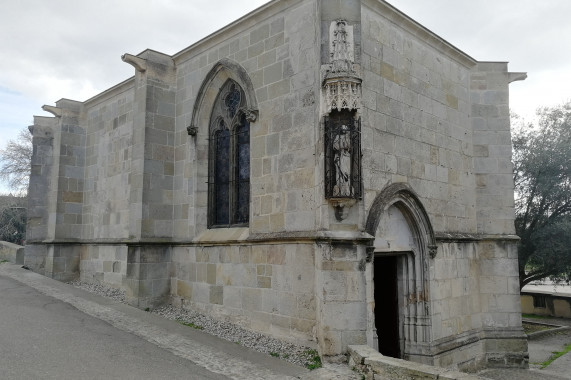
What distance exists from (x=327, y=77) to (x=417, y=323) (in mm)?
4683

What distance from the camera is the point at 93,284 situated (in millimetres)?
11805

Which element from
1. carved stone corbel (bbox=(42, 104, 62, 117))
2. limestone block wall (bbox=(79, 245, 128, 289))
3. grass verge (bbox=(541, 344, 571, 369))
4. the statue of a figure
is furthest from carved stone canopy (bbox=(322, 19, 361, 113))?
carved stone corbel (bbox=(42, 104, 62, 117))

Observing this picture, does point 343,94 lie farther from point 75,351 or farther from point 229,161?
point 75,351

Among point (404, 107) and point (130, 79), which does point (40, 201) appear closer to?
point (130, 79)

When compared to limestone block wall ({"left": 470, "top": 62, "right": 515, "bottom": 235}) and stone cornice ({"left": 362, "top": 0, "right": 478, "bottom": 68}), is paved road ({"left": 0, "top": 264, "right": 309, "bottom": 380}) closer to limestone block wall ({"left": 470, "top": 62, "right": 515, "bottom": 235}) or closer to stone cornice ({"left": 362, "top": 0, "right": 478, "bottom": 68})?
limestone block wall ({"left": 470, "top": 62, "right": 515, "bottom": 235})

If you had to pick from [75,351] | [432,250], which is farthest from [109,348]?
[432,250]

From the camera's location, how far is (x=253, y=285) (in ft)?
25.5

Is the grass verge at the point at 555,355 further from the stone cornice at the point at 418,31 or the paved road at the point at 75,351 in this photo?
the paved road at the point at 75,351

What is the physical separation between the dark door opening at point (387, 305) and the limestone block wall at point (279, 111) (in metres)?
2.41

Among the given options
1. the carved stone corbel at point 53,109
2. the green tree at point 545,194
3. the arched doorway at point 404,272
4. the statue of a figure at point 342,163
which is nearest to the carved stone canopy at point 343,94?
the statue of a figure at point 342,163

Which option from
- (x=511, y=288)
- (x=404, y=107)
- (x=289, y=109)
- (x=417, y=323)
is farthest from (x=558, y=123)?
(x=289, y=109)

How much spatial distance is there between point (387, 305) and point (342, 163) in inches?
144

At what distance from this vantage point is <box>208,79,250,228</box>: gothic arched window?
8719 mm

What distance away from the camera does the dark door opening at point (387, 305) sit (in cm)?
834
